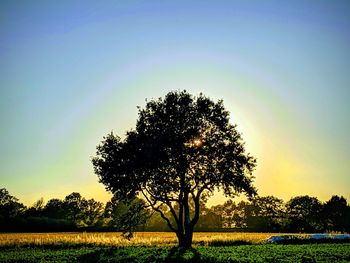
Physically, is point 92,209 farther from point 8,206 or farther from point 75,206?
point 8,206

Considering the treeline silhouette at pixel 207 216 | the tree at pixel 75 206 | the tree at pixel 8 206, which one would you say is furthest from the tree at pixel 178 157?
the tree at pixel 75 206

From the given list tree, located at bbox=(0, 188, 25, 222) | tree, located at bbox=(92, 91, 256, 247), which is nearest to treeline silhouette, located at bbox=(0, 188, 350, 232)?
tree, located at bbox=(0, 188, 25, 222)

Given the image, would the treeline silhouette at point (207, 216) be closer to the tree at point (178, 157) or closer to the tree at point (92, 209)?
the tree at point (92, 209)

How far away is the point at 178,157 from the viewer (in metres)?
Answer: 40.9

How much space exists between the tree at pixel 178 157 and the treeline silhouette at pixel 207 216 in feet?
193

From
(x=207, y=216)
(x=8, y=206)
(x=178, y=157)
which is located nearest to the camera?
(x=178, y=157)

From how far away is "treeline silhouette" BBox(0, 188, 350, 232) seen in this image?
9712cm

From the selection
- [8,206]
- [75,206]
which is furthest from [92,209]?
[8,206]

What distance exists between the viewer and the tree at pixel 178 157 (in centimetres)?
4072

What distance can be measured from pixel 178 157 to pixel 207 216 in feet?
401

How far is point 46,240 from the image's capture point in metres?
48.1

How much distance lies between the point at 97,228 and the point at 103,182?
5891 centimetres

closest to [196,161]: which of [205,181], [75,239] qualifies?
[205,181]

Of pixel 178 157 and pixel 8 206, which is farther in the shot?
pixel 8 206
